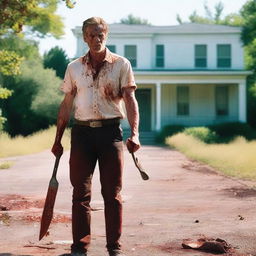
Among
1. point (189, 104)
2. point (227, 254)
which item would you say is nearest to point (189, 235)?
point (227, 254)

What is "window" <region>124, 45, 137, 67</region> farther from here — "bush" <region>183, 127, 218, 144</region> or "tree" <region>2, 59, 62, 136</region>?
"bush" <region>183, 127, 218, 144</region>

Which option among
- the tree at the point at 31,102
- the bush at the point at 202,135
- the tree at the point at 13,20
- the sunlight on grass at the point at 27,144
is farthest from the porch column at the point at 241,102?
the tree at the point at 13,20

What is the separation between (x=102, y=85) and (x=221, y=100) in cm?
3371

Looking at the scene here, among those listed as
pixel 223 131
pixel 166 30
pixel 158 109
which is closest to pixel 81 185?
pixel 158 109

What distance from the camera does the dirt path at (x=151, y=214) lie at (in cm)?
549

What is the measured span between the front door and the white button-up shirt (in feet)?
107

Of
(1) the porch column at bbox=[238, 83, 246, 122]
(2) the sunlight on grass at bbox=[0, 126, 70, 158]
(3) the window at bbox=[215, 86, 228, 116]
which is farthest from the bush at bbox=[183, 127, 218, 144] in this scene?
(3) the window at bbox=[215, 86, 228, 116]

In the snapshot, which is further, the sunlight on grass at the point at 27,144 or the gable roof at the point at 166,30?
the gable roof at the point at 166,30

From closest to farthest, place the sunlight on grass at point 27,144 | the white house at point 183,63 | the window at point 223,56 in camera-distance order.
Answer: the sunlight on grass at point 27,144
the white house at point 183,63
the window at point 223,56

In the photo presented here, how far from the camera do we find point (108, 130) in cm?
496

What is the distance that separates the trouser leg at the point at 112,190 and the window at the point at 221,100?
110 ft

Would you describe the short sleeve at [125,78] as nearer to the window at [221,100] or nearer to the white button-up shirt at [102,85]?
the white button-up shirt at [102,85]

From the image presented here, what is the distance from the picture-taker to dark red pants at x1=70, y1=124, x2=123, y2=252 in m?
4.90

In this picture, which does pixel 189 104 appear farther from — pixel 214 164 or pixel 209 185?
pixel 209 185
